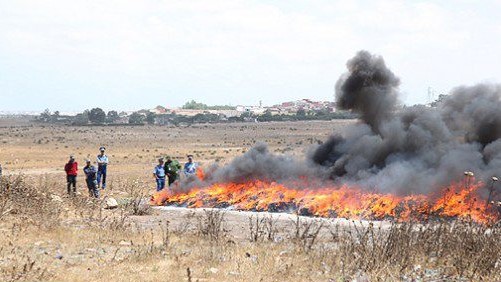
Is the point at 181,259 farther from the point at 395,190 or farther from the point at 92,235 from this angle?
the point at 395,190

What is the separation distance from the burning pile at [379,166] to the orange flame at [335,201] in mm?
29

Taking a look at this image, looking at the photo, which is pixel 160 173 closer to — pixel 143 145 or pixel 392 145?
pixel 392 145

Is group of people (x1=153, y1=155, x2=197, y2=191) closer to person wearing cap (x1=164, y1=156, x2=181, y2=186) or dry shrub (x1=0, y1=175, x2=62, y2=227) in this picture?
person wearing cap (x1=164, y1=156, x2=181, y2=186)

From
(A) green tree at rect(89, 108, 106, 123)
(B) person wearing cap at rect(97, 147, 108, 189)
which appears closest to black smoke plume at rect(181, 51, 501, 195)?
(B) person wearing cap at rect(97, 147, 108, 189)

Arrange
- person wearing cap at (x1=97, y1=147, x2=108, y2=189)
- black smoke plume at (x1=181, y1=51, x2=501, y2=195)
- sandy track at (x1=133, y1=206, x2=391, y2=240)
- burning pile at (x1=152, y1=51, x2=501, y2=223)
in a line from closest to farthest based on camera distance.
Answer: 1. sandy track at (x1=133, y1=206, x2=391, y2=240)
2. burning pile at (x1=152, y1=51, x2=501, y2=223)
3. black smoke plume at (x1=181, y1=51, x2=501, y2=195)
4. person wearing cap at (x1=97, y1=147, x2=108, y2=189)

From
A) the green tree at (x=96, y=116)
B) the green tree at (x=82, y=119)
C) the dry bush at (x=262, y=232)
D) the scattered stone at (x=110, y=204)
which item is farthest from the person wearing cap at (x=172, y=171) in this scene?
the green tree at (x=96, y=116)

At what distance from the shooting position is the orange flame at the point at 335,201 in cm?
1473

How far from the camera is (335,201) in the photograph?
1628 centimetres

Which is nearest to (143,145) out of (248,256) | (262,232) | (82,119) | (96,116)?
(262,232)

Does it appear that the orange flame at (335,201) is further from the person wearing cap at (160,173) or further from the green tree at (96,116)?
the green tree at (96,116)

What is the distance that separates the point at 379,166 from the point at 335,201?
315 cm

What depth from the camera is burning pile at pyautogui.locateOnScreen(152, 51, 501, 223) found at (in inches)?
613

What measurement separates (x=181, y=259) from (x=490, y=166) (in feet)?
→ 36.8

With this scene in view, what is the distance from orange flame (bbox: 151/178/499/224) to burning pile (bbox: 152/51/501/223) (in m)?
0.03
